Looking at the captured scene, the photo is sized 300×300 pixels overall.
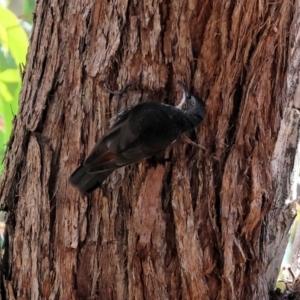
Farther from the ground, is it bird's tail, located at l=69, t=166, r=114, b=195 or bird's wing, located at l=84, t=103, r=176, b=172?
bird's wing, located at l=84, t=103, r=176, b=172

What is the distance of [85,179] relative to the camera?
1259 mm

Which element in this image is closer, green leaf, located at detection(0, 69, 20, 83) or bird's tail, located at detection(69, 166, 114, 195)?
bird's tail, located at detection(69, 166, 114, 195)

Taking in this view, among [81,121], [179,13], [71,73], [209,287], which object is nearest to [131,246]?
[209,287]

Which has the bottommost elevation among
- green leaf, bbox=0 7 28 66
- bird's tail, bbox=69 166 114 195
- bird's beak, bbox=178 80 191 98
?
bird's tail, bbox=69 166 114 195

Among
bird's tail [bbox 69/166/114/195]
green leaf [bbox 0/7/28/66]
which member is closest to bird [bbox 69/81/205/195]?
bird's tail [bbox 69/166/114/195]

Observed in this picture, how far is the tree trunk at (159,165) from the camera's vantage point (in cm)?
130

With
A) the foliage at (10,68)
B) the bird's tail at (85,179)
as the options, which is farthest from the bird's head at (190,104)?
the foliage at (10,68)

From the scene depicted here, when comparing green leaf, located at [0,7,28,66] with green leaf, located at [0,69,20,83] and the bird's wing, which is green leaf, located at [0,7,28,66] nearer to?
green leaf, located at [0,69,20,83]

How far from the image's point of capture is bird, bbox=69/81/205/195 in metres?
1.26

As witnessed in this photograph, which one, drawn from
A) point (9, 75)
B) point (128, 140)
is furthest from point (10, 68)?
point (128, 140)

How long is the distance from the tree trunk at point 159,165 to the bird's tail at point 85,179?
1.1 inches

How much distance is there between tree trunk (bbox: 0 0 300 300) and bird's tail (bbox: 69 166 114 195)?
0.09ft

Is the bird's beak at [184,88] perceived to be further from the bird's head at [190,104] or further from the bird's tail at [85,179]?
the bird's tail at [85,179]

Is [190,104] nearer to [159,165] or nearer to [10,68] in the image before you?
[159,165]
